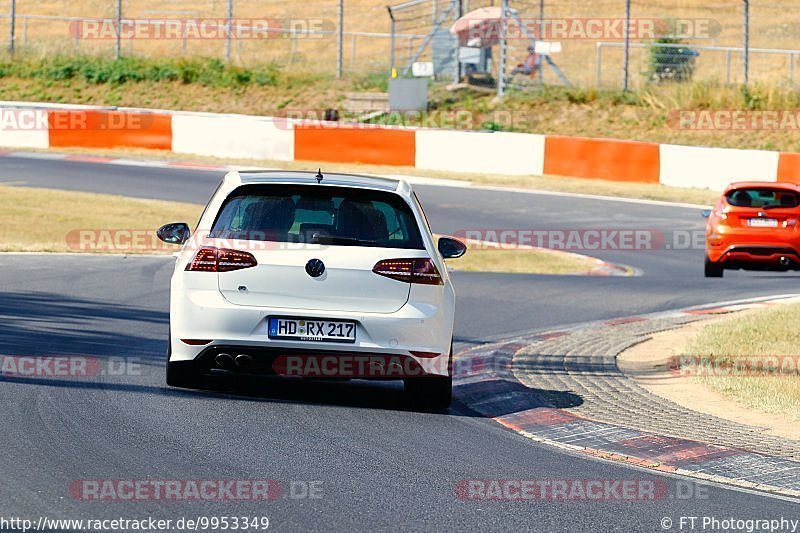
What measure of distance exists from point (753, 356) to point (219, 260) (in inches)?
237

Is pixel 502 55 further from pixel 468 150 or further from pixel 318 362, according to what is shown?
pixel 318 362

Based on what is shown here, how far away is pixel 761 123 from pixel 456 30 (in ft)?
27.9

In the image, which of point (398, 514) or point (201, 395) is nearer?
point (398, 514)

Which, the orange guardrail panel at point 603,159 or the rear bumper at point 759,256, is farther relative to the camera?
the orange guardrail panel at point 603,159

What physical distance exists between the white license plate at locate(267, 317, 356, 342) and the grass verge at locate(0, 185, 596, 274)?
10.8 m

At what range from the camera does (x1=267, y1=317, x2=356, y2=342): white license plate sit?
9.04 m

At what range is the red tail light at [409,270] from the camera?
9.09 metres

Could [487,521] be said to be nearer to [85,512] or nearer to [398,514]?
[398,514]

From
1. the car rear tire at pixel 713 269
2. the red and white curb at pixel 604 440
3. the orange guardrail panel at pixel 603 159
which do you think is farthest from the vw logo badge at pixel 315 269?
the orange guardrail panel at pixel 603 159

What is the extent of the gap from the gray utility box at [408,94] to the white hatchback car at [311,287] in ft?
94.9

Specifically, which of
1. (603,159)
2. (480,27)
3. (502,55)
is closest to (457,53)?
(480,27)

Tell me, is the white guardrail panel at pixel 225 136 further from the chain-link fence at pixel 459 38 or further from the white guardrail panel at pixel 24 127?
the chain-link fence at pixel 459 38

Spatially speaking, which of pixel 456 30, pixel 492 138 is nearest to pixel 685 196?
pixel 492 138

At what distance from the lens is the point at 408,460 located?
7.88 meters
